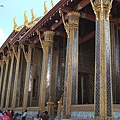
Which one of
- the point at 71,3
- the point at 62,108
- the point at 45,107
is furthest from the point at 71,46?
the point at 45,107

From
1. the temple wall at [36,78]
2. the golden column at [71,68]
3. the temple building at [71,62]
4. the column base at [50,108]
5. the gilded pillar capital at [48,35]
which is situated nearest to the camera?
the temple building at [71,62]

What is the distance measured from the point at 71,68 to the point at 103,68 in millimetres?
2422

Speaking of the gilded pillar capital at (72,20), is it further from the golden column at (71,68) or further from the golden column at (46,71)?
the golden column at (46,71)

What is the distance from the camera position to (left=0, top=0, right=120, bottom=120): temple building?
27.9ft

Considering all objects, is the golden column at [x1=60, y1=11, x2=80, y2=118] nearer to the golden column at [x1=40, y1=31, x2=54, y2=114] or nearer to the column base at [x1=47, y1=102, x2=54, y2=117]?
the column base at [x1=47, y1=102, x2=54, y2=117]

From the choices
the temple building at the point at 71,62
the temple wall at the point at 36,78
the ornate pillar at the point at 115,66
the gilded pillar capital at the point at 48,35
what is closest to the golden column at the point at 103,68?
the temple building at the point at 71,62

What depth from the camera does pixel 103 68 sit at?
8.30 m

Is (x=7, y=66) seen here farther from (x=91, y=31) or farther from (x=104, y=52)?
(x=104, y=52)

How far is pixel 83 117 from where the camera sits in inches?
351

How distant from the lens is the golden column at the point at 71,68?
10.1m

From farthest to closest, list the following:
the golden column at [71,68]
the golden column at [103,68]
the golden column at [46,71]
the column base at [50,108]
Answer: the golden column at [46,71], the column base at [50,108], the golden column at [71,68], the golden column at [103,68]

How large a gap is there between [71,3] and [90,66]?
510cm

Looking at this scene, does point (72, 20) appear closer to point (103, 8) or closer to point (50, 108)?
point (103, 8)

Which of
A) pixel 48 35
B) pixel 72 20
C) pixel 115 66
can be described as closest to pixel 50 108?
pixel 115 66
